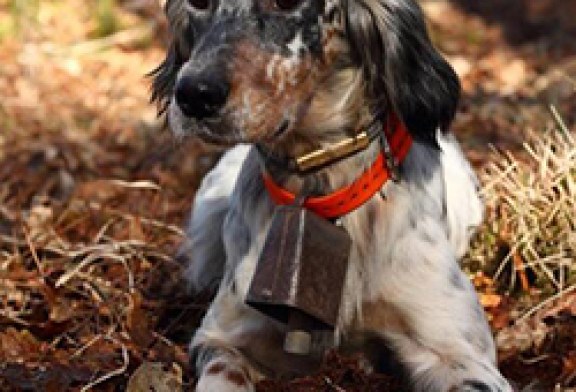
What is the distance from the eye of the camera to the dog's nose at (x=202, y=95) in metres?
3.09

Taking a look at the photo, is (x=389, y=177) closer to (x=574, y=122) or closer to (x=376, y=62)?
(x=376, y=62)

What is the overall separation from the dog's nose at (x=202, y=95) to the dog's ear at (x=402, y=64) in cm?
52

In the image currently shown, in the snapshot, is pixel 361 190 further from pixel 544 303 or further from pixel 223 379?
pixel 544 303

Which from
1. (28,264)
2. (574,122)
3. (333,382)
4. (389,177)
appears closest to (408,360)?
(333,382)

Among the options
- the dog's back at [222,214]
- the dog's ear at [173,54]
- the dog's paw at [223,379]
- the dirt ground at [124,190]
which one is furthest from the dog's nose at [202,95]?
the dog's back at [222,214]

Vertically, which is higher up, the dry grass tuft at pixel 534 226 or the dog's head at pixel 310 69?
the dog's head at pixel 310 69

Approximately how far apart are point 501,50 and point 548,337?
5825 millimetres

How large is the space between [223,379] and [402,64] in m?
0.95

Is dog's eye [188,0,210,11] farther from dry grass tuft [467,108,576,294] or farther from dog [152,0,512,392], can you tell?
dry grass tuft [467,108,576,294]

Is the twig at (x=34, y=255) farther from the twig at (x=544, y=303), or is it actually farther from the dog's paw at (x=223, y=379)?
the twig at (x=544, y=303)

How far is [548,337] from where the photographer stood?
3955 mm

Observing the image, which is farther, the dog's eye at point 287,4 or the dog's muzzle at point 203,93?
the dog's eye at point 287,4

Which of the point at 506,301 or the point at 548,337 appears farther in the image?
the point at 506,301

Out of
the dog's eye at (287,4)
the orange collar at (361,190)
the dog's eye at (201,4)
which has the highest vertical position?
the dog's eye at (287,4)
